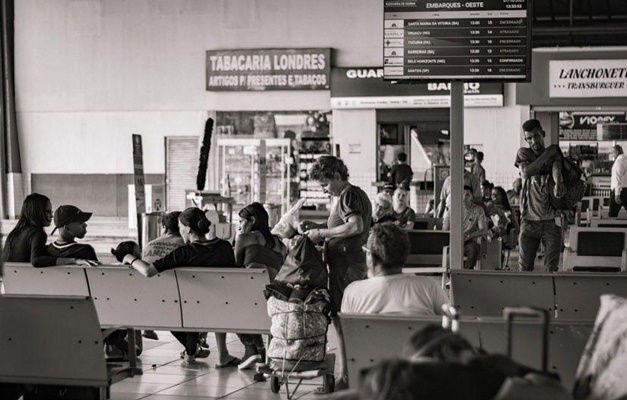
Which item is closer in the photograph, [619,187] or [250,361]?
[250,361]

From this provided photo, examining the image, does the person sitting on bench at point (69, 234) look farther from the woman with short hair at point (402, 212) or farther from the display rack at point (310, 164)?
the display rack at point (310, 164)

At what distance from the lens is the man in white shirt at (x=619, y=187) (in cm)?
2091

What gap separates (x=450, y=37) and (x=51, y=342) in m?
4.15

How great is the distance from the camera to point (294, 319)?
7.61 metres

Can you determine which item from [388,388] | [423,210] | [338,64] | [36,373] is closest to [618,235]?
[36,373]

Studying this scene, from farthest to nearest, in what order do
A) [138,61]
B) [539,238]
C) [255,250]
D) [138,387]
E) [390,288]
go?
1. [138,61]
2. [539,238]
3. [255,250]
4. [138,387]
5. [390,288]

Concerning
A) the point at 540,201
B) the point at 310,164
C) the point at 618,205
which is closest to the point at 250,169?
the point at 310,164

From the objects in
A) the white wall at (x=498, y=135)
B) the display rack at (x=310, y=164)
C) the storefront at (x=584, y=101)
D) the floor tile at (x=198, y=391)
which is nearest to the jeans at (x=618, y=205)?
the storefront at (x=584, y=101)

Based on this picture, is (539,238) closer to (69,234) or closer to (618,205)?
(69,234)

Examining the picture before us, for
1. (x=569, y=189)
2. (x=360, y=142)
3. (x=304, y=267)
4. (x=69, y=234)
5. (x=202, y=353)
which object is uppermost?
(x=360, y=142)

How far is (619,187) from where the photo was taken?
70.3 feet

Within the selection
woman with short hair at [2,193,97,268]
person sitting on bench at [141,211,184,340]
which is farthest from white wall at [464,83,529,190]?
woman with short hair at [2,193,97,268]

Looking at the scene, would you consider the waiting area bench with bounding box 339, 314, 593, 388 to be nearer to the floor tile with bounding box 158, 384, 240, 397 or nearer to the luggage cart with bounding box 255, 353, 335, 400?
the luggage cart with bounding box 255, 353, 335, 400

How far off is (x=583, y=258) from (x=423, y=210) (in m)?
14.4
